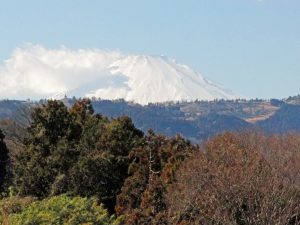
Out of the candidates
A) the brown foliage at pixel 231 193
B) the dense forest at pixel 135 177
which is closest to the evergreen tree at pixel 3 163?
the dense forest at pixel 135 177

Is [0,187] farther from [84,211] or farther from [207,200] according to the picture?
[84,211]

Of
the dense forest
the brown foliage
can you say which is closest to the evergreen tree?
the dense forest

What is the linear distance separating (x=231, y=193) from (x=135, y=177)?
25.3ft

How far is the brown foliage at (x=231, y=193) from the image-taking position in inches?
1257

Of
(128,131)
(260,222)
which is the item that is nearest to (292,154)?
(128,131)

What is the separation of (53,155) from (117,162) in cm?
449

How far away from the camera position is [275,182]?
3319 centimetres

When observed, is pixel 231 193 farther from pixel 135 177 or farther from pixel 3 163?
pixel 3 163

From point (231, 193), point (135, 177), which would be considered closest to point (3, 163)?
point (135, 177)

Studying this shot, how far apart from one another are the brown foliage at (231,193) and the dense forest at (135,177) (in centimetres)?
5

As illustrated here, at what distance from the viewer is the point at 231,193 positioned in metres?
32.9

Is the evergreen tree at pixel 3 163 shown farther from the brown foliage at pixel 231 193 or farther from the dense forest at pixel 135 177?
the brown foliage at pixel 231 193

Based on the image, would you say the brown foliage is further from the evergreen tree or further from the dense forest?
the evergreen tree

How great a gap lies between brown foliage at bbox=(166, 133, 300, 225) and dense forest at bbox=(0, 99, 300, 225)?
5 centimetres
